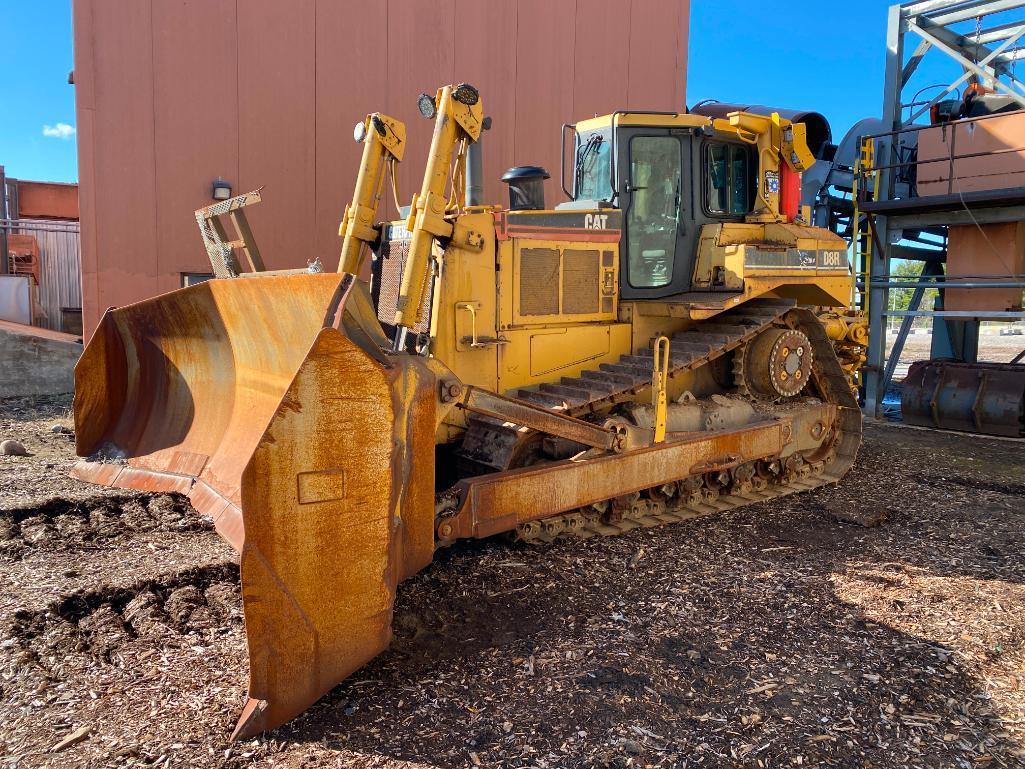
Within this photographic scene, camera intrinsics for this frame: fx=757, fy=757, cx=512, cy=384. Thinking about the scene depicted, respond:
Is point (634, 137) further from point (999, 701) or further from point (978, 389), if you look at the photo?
point (978, 389)

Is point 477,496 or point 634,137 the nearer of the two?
point 477,496

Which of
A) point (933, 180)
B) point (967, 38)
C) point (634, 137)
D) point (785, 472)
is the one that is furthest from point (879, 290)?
point (634, 137)

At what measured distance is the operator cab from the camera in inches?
241

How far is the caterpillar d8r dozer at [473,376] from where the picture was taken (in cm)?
310

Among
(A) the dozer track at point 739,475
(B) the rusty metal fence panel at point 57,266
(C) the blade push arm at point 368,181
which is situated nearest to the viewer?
(A) the dozer track at point 739,475

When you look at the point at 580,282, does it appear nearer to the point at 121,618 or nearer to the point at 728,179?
the point at 728,179

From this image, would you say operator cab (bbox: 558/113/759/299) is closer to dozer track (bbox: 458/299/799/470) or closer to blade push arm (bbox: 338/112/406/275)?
dozer track (bbox: 458/299/799/470)

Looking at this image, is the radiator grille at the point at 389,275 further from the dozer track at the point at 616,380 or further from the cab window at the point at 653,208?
the cab window at the point at 653,208

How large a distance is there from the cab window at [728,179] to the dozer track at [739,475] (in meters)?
0.90


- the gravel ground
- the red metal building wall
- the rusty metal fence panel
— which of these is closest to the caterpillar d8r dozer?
the gravel ground

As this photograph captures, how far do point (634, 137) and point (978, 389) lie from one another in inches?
247

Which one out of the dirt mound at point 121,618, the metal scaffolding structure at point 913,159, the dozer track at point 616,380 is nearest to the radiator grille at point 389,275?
the dozer track at point 616,380

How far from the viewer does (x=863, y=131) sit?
525 inches

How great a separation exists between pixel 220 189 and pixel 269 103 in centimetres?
136
